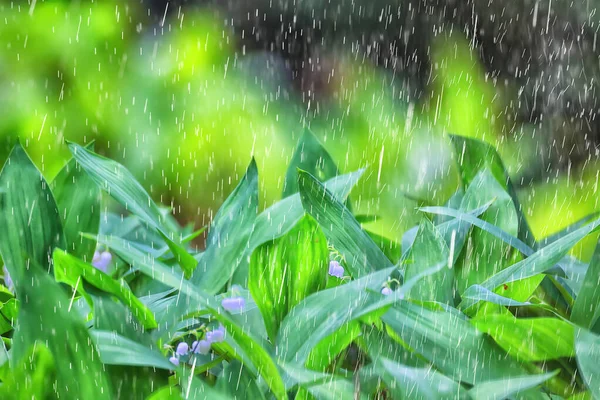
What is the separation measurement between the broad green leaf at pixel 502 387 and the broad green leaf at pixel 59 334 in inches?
5.8

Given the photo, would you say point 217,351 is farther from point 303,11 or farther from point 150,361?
point 303,11

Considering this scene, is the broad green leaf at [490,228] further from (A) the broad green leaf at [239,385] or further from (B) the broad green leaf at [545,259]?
(A) the broad green leaf at [239,385]

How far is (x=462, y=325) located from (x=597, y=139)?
195 cm

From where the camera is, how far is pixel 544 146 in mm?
1945

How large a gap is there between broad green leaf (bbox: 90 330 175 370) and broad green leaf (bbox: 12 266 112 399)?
1 cm

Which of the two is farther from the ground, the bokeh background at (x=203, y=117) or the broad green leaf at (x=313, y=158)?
the broad green leaf at (x=313, y=158)

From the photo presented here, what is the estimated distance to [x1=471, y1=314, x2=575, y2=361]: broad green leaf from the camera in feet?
1.21

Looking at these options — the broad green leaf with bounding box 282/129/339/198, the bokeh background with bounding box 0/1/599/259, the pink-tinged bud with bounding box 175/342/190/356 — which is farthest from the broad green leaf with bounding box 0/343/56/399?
the bokeh background with bounding box 0/1/599/259

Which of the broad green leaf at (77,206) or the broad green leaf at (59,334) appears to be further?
the broad green leaf at (77,206)

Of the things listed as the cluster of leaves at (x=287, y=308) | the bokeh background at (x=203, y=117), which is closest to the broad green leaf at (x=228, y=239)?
the cluster of leaves at (x=287, y=308)

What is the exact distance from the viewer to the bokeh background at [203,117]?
1552 millimetres

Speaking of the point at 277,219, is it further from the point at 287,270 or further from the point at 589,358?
the point at 589,358

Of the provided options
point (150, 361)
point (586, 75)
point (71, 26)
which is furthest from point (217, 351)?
point (586, 75)

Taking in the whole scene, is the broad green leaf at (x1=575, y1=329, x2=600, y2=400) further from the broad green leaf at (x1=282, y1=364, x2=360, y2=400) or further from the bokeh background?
the bokeh background
